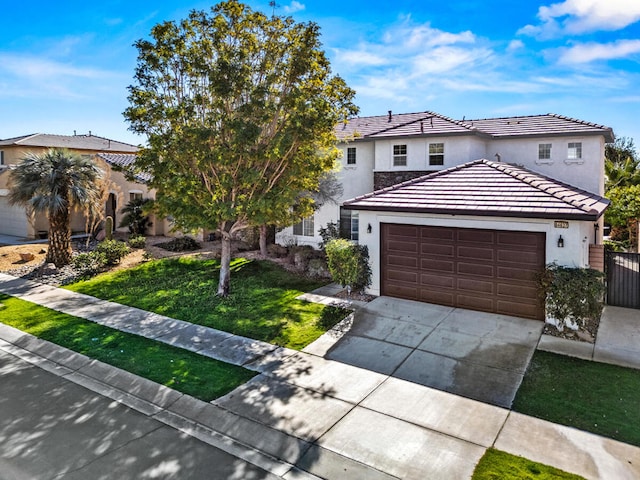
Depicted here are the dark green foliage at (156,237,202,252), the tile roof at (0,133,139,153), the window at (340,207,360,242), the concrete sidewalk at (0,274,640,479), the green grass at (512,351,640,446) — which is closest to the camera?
the concrete sidewalk at (0,274,640,479)

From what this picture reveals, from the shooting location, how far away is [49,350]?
969 cm

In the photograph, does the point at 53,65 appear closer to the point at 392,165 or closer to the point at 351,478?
the point at 392,165

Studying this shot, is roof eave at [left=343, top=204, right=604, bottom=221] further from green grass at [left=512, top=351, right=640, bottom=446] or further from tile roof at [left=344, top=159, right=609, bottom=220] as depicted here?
green grass at [left=512, top=351, right=640, bottom=446]

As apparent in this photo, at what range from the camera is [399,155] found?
18.2 meters

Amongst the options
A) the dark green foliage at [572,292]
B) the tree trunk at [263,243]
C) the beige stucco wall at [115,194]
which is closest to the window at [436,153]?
the tree trunk at [263,243]

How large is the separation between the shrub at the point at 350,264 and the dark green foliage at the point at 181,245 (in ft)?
32.6

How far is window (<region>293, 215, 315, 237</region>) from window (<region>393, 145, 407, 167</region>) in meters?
4.62

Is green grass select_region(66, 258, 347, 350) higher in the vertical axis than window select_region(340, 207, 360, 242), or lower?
lower

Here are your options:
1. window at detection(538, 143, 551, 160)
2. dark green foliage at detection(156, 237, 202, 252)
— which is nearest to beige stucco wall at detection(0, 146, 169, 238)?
dark green foliage at detection(156, 237, 202, 252)

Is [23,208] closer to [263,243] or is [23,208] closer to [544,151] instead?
[263,243]

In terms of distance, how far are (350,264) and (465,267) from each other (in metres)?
3.39

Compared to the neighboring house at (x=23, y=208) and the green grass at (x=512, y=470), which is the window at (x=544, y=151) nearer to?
the green grass at (x=512, y=470)

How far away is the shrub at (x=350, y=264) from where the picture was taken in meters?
13.4

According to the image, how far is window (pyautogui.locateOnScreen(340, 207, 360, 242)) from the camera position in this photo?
18.8 m
